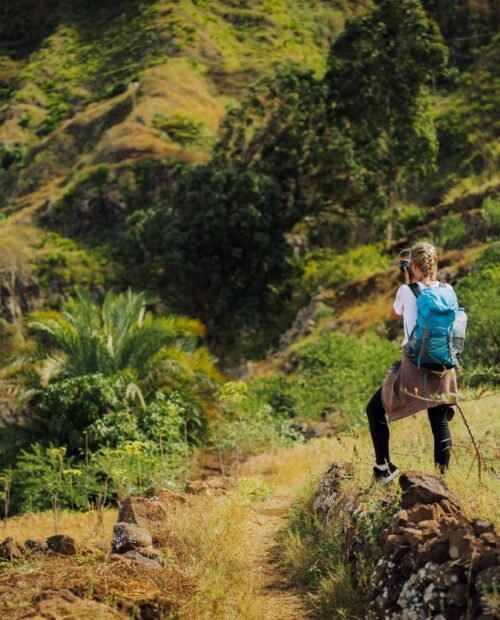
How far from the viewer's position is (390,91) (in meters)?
24.5

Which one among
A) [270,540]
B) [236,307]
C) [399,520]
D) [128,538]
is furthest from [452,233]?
[399,520]

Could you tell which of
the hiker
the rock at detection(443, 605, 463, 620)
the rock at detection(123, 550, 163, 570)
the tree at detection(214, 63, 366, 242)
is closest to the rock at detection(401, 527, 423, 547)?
the rock at detection(443, 605, 463, 620)

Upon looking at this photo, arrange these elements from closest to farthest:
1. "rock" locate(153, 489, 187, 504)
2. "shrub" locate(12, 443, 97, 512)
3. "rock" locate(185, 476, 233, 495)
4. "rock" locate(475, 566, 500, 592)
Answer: "rock" locate(475, 566, 500, 592), "rock" locate(153, 489, 187, 504), "rock" locate(185, 476, 233, 495), "shrub" locate(12, 443, 97, 512)

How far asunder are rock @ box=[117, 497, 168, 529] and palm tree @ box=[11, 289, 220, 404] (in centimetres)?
525

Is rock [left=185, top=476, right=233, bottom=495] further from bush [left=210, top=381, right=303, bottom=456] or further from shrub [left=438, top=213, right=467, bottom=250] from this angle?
shrub [left=438, top=213, right=467, bottom=250]

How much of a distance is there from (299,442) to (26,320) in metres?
5.07

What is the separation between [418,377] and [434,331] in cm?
34

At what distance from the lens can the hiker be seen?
471cm

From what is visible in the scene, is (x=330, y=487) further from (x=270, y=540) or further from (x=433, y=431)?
(x=433, y=431)

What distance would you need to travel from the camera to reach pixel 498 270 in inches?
492

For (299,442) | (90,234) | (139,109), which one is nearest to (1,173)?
(139,109)

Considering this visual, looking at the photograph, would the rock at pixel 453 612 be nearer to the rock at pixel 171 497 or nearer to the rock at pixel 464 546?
the rock at pixel 464 546

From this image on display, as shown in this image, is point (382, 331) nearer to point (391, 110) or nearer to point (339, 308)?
point (339, 308)

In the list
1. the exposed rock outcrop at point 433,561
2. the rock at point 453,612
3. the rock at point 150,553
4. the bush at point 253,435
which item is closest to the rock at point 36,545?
the rock at point 150,553
